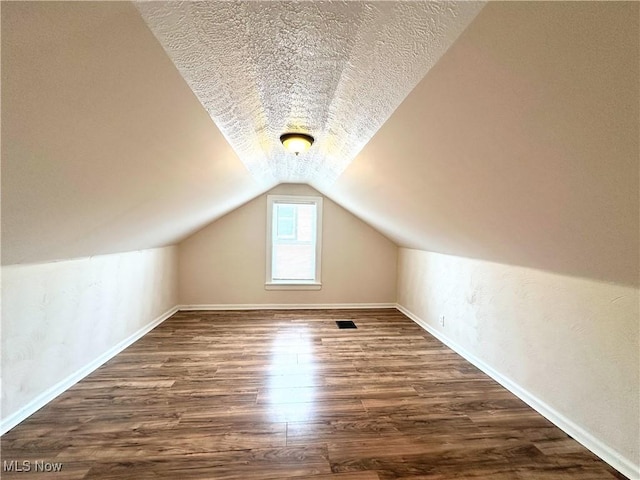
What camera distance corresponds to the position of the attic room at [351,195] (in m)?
0.83

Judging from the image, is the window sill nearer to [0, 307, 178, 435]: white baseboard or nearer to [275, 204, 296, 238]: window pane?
[275, 204, 296, 238]: window pane

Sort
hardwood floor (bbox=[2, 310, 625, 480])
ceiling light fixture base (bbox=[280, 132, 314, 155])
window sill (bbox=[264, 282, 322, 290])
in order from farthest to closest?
1. window sill (bbox=[264, 282, 322, 290])
2. ceiling light fixture base (bbox=[280, 132, 314, 155])
3. hardwood floor (bbox=[2, 310, 625, 480])

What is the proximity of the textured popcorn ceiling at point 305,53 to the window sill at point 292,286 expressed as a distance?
Result: 3.11 meters

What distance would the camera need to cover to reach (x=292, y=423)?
1793mm

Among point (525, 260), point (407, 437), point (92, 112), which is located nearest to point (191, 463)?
point (407, 437)

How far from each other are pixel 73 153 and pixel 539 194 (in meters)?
2.04

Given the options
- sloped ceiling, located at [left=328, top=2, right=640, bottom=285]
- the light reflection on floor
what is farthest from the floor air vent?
sloped ceiling, located at [left=328, top=2, right=640, bottom=285]

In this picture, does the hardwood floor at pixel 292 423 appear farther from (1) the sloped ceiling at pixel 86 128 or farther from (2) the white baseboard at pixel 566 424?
(1) the sloped ceiling at pixel 86 128

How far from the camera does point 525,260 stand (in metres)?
2.01

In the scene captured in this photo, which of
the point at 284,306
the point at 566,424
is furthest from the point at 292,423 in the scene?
the point at 284,306

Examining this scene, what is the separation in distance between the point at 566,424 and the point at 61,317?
12.0 ft

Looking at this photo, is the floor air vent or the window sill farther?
the window sill

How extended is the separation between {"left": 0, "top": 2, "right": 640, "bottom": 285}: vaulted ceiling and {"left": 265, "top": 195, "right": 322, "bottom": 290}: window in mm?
2566

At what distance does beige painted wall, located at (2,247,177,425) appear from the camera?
1.69 m
